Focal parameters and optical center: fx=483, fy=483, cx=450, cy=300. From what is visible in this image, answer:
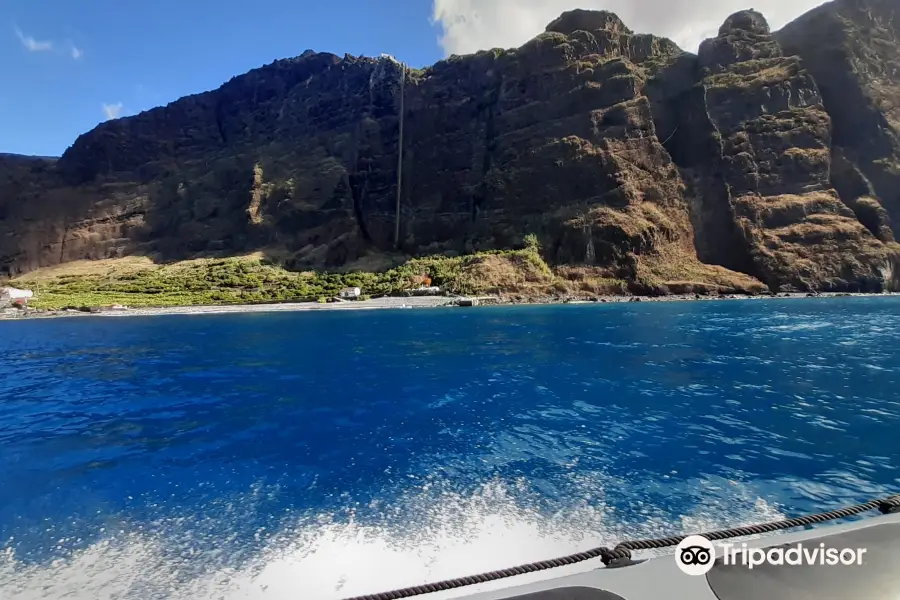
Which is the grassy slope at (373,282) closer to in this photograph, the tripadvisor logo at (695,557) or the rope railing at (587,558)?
the rope railing at (587,558)

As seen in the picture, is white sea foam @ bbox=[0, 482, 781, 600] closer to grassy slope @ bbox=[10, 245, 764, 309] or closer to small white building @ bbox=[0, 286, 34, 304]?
grassy slope @ bbox=[10, 245, 764, 309]

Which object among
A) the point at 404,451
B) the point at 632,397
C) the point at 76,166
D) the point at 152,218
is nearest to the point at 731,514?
A: the point at 404,451

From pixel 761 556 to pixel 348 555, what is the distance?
502 centimetres

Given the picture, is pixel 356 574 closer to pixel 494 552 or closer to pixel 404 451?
pixel 494 552

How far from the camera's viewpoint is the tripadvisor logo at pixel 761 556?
314 centimetres

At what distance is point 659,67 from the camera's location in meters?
90.8

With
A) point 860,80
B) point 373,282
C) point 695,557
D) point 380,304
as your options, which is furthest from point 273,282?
point 860,80

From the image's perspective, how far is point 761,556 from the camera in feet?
10.6

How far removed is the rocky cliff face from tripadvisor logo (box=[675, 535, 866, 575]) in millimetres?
75249

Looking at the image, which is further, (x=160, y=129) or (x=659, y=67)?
(x=160, y=129)

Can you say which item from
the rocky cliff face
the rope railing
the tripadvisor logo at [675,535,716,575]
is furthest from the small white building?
the tripadvisor logo at [675,535,716,575]

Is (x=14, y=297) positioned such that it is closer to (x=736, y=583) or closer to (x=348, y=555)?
(x=348, y=555)

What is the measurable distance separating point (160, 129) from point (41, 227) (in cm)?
3515

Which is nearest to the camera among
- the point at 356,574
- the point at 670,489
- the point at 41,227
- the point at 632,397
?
the point at 356,574
